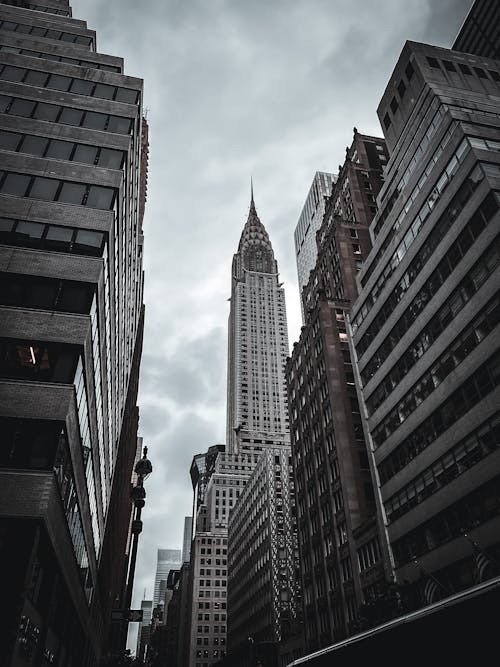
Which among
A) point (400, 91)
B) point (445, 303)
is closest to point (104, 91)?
point (445, 303)

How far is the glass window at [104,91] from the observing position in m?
40.5

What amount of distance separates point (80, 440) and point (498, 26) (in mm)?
118863

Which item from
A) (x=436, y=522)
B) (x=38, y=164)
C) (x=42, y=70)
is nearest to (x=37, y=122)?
(x=38, y=164)

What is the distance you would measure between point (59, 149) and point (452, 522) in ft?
121

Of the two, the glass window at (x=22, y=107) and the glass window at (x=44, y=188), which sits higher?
the glass window at (x=22, y=107)

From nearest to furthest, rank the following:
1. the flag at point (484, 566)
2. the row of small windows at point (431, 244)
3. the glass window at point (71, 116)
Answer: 1. the flag at point (484, 566)
2. the row of small windows at point (431, 244)
3. the glass window at point (71, 116)

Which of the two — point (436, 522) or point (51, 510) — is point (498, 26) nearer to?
point (436, 522)

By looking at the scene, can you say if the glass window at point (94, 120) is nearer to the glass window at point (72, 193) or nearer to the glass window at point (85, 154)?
the glass window at point (85, 154)

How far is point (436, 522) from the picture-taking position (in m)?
35.2

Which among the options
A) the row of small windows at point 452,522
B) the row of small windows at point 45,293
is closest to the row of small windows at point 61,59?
the row of small windows at point 45,293

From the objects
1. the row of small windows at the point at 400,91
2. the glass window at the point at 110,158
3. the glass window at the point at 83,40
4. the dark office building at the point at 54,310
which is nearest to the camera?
the dark office building at the point at 54,310

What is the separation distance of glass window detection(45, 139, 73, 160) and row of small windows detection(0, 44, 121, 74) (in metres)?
12.4

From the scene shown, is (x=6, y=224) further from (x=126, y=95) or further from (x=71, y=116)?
(x=126, y=95)

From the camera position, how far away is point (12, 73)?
38500mm
